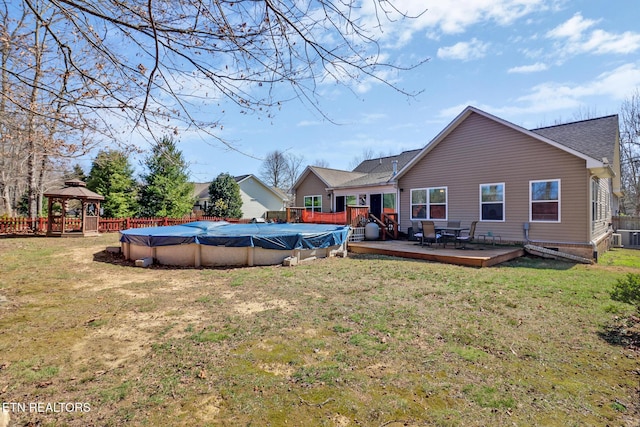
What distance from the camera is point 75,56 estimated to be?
4.02 metres

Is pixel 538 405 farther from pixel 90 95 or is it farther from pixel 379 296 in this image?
pixel 90 95

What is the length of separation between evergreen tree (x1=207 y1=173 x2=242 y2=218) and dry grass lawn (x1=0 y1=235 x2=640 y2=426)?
729 inches

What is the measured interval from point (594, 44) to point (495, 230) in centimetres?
616

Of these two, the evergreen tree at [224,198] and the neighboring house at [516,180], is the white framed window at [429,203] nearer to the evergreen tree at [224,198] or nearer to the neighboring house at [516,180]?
the neighboring house at [516,180]

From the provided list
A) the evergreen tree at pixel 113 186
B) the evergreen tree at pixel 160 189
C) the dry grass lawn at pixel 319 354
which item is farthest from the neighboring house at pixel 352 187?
the evergreen tree at pixel 113 186

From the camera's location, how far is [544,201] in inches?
392

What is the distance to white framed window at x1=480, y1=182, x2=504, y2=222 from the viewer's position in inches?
→ 430

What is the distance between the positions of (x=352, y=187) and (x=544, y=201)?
31.8 ft

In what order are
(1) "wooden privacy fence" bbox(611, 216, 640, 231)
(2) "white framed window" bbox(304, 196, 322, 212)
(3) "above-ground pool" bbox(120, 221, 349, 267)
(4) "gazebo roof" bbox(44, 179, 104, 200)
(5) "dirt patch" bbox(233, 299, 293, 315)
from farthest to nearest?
1. (2) "white framed window" bbox(304, 196, 322, 212)
2. (1) "wooden privacy fence" bbox(611, 216, 640, 231)
3. (4) "gazebo roof" bbox(44, 179, 104, 200)
4. (3) "above-ground pool" bbox(120, 221, 349, 267)
5. (5) "dirt patch" bbox(233, 299, 293, 315)

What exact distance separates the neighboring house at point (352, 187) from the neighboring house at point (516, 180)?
2.94 metres

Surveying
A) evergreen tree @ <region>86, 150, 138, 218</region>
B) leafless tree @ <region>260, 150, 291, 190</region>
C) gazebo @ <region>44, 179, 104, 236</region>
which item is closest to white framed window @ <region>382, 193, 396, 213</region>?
gazebo @ <region>44, 179, 104, 236</region>

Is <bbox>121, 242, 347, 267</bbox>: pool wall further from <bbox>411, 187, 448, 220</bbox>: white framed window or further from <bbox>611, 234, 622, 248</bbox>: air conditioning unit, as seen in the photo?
<bbox>611, 234, 622, 248</bbox>: air conditioning unit

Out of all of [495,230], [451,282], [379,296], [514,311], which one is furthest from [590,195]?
[379,296]

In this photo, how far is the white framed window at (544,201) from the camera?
9742 millimetres
